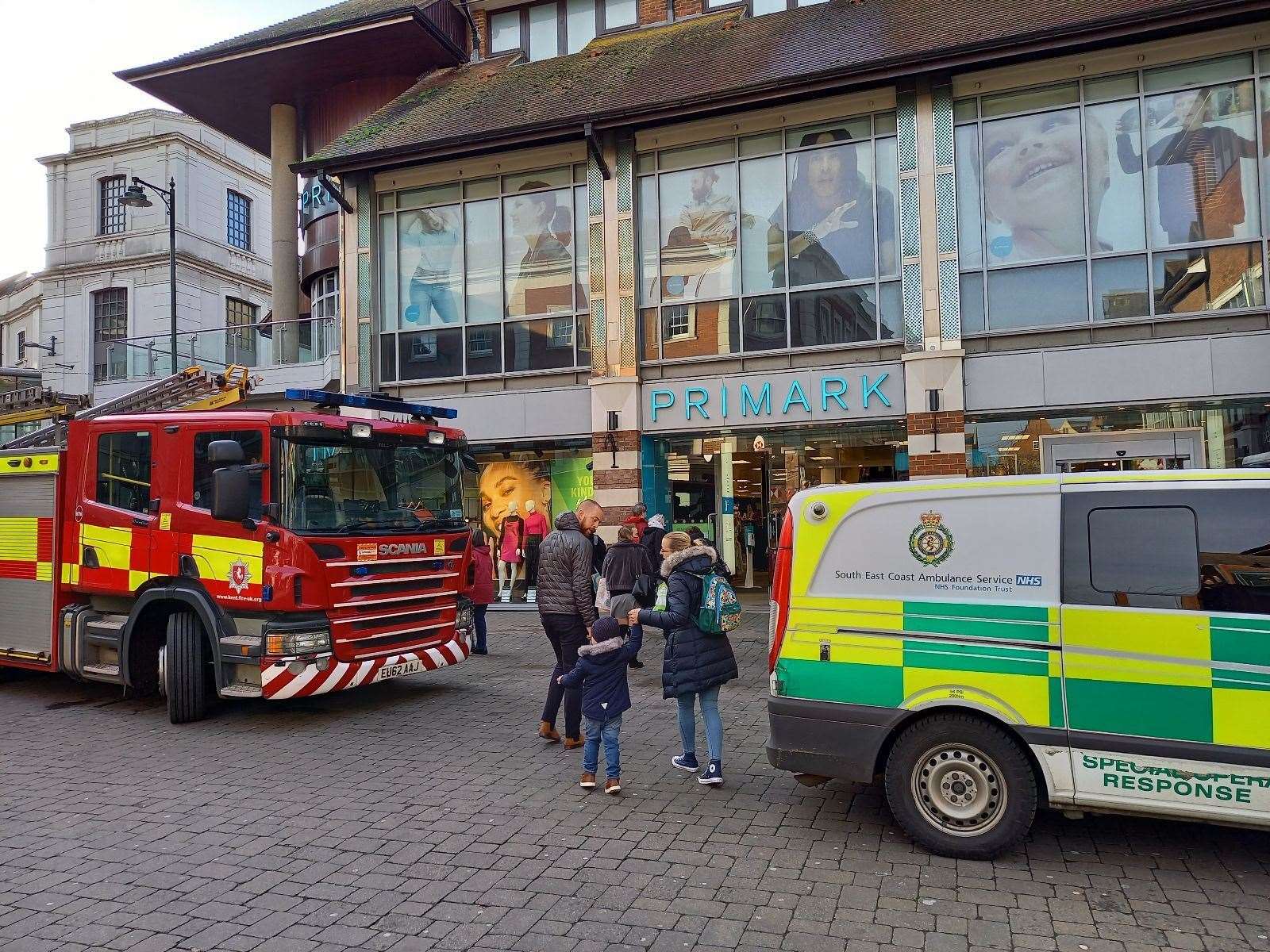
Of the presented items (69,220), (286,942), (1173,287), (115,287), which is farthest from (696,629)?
(69,220)

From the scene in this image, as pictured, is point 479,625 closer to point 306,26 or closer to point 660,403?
point 660,403

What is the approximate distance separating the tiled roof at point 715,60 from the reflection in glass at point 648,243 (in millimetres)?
1340

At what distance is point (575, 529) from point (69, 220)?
33.1m

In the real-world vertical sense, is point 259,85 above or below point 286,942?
above

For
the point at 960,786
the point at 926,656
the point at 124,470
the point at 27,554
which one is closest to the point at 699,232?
the point at 124,470

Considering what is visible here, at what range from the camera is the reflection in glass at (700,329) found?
14.5 m

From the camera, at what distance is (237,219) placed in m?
33.2

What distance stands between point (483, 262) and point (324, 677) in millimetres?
10355

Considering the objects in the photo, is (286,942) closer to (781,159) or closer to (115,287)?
(781,159)

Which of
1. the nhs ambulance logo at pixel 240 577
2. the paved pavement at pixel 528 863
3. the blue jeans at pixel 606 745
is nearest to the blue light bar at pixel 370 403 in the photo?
the nhs ambulance logo at pixel 240 577

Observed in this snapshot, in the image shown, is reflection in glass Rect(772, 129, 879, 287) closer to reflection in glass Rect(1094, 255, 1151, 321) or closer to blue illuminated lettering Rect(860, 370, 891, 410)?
blue illuminated lettering Rect(860, 370, 891, 410)

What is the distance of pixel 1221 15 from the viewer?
11.6m

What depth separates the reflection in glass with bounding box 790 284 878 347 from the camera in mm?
13758

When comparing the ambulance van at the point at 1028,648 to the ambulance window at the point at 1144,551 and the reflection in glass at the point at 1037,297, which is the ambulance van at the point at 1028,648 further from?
the reflection in glass at the point at 1037,297
